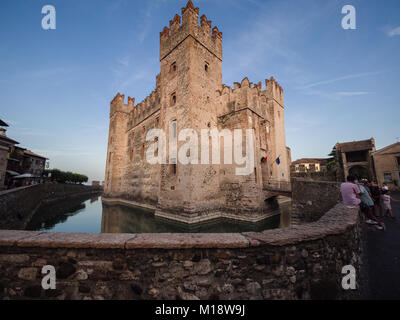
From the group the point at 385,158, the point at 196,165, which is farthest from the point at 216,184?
the point at 385,158

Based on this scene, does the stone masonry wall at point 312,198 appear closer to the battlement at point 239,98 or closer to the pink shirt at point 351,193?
the pink shirt at point 351,193

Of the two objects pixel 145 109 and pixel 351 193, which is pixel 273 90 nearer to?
pixel 145 109

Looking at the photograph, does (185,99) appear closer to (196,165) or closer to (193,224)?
(196,165)

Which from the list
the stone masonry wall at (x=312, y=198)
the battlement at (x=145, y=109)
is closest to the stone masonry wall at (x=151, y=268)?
the stone masonry wall at (x=312, y=198)

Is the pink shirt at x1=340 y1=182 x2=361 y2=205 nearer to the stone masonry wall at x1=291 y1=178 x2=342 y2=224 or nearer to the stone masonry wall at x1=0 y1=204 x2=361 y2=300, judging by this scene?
the stone masonry wall at x1=0 y1=204 x2=361 y2=300

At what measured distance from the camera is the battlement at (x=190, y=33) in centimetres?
1321

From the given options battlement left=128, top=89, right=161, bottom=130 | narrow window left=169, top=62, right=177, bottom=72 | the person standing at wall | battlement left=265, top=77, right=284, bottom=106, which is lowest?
the person standing at wall

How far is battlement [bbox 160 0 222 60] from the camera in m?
13.2

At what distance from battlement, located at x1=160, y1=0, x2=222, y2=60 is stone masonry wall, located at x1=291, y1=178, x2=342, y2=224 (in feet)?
43.5

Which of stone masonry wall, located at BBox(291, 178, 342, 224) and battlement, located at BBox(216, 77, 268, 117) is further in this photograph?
battlement, located at BBox(216, 77, 268, 117)

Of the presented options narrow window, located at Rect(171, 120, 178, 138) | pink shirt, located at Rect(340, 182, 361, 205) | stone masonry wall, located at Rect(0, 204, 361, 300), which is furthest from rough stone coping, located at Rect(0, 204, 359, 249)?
narrow window, located at Rect(171, 120, 178, 138)

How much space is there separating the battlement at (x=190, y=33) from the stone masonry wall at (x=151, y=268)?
15629 mm
